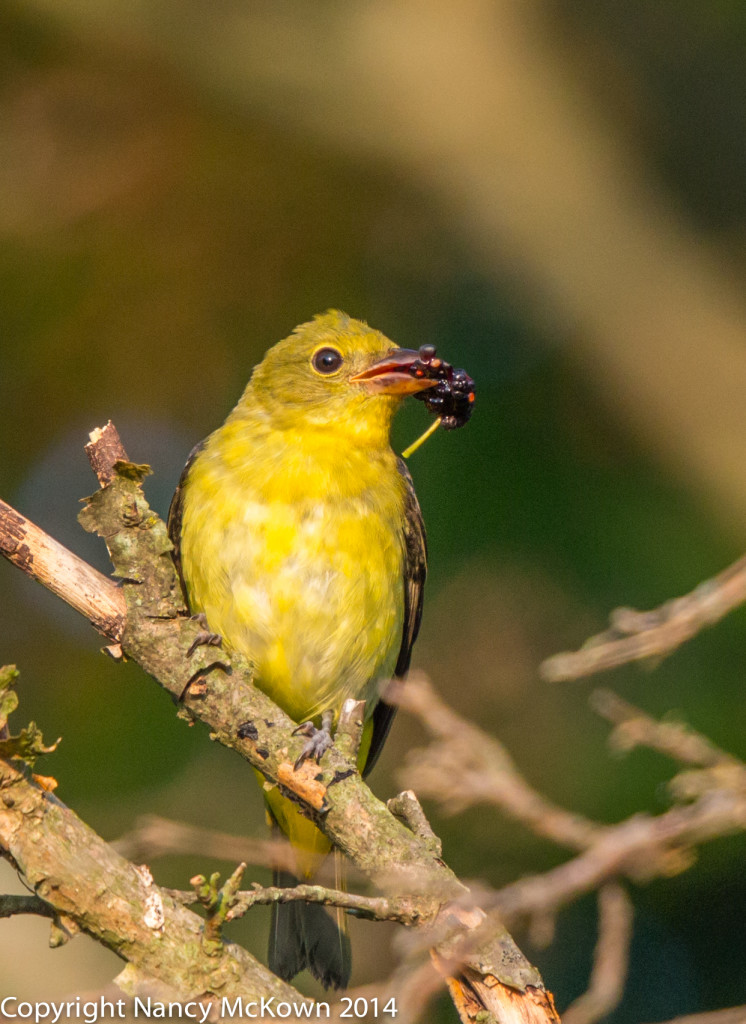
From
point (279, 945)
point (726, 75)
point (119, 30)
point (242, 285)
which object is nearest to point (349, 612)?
point (279, 945)

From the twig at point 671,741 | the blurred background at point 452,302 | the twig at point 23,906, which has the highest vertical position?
the blurred background at point 452,302

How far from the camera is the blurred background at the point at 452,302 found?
593cm

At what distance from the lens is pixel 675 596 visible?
5758 millimetres

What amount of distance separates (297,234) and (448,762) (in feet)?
17.7

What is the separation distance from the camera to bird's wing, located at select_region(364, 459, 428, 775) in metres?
4.93

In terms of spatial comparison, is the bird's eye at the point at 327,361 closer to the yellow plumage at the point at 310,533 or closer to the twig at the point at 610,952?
the yellow plumage at the point at 310,533

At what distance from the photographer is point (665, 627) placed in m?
2.28

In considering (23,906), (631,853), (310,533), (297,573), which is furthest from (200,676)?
(631,853)

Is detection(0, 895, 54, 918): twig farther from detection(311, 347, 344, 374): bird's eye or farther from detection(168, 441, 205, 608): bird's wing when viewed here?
detection(311, 347, 344, 374): bird's eye

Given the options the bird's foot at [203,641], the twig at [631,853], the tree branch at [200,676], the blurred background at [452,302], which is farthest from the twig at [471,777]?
the blurred background at [452,302]

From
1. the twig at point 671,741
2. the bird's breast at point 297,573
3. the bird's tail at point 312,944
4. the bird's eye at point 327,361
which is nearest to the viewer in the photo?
the twig at point 671,741

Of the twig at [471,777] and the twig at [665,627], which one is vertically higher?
the twig at [665,627]

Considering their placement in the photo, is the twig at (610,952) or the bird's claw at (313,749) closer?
the twig at (610,952)

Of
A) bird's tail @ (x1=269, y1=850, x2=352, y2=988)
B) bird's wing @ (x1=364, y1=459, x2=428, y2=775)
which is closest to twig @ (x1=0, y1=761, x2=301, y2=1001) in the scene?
bird's tail @ (x1=269, y1=850, x2=352, y2=988)
